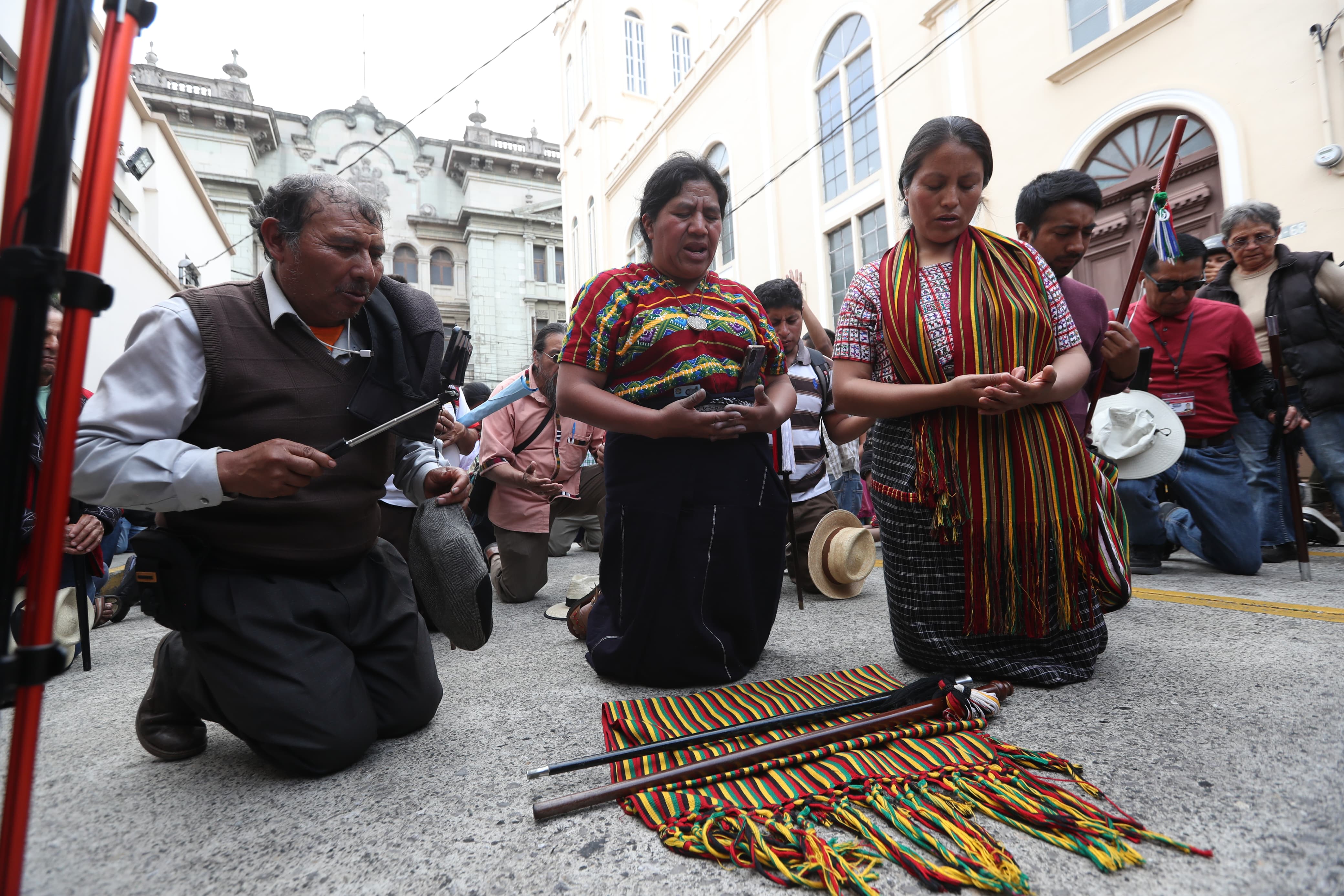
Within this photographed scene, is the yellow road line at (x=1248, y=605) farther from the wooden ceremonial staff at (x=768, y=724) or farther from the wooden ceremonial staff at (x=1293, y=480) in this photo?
the wooden ceremonial staff at (x=768, y=724)

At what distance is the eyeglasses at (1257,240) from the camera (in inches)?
169

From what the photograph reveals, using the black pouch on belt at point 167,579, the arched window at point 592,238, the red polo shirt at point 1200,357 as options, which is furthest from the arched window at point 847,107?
the black pouch on belt at point 167,579

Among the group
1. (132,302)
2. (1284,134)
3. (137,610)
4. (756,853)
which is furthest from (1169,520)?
→ (132,302)

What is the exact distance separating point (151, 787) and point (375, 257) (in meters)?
1.51

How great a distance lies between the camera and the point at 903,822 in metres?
1.38

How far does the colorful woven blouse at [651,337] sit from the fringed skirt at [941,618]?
633 millimetres

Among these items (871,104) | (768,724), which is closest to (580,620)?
(768,724)

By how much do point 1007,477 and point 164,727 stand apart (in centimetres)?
254

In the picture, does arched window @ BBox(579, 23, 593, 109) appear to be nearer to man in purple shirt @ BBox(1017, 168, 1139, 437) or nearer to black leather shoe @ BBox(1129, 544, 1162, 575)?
black leather shoe @ BBox(1129, 544, 1162, 575)

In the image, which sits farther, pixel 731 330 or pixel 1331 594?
pixel 1331 594

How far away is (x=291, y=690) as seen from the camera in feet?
5.97

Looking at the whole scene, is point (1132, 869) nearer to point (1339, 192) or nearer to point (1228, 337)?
point (1228, 337)

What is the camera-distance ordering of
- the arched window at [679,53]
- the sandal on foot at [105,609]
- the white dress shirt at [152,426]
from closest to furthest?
the white dress shirt at [152,426] < the sandal on foot at [105,609] < the arched window at [679,53]

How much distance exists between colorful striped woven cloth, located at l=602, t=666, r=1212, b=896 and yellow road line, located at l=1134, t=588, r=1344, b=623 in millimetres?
2054
